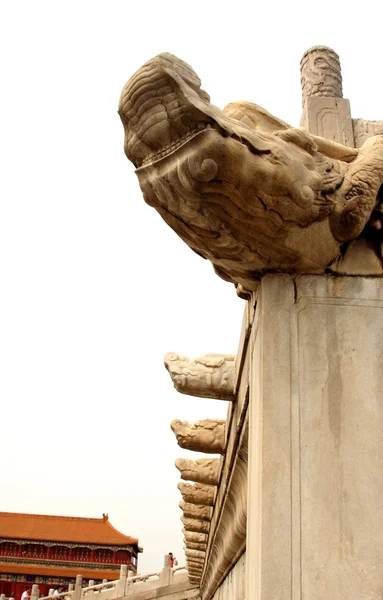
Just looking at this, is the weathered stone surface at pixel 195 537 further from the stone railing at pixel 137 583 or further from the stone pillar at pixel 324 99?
the stone pillar at pixel 324 99

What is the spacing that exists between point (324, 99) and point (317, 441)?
1.82 metres

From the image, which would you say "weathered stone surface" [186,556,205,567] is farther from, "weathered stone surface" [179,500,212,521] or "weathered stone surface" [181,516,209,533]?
"weathered stone surface" [179,500,212,521]

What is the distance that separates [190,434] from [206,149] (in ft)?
14.0

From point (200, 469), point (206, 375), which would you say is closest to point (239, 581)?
point (200, 469)

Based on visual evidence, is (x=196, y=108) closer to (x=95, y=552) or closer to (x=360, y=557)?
(x=360, y=557)

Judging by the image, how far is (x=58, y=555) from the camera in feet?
108

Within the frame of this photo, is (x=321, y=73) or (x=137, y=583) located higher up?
(x=321, y=73)

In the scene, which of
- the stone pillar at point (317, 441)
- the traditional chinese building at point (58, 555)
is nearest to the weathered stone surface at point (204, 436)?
the stone pillar at point (317, 441)

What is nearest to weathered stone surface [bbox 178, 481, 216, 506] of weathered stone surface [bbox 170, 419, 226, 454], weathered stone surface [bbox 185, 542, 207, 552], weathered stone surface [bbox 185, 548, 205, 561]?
weathered stone surface [bbox 185, 542, 207, 552]

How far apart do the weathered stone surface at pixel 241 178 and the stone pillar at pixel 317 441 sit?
0.70ft

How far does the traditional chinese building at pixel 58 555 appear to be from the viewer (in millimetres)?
31703

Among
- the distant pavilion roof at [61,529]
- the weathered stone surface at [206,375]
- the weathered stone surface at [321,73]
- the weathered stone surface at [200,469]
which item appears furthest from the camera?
the distant pavilion roof at [61,529]

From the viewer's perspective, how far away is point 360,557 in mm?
2496

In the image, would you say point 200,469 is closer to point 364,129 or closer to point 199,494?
point 199,494
